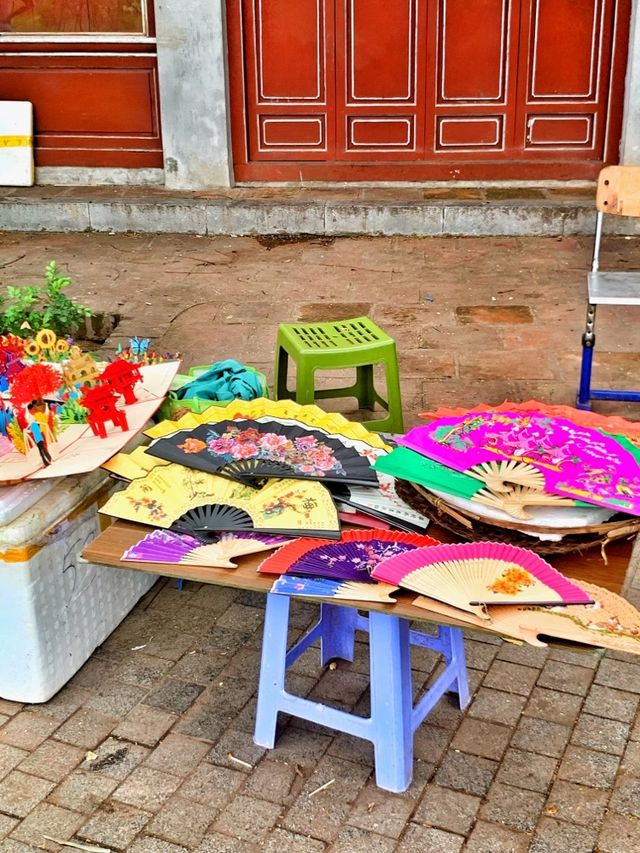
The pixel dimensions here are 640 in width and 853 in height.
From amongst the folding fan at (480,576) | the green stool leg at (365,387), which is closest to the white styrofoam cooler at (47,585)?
the folding fan at (480,576)

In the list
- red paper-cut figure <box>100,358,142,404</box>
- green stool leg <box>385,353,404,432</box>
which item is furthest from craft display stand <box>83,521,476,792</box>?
green stool leg <box>385,353,404,432</box>

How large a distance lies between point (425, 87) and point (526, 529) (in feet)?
23.3

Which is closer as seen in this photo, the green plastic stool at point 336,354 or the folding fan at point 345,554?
the folding fan at point 345,554

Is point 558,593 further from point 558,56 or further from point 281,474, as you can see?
point 558,56

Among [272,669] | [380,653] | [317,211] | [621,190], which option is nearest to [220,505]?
[272,669]

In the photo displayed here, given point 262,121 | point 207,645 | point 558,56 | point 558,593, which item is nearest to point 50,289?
point 207,645

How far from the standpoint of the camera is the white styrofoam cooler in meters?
3.38

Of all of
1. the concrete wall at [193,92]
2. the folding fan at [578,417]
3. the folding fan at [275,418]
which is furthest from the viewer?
the concrete wall at [193,92]

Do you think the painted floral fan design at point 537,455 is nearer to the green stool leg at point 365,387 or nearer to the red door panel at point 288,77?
the green stool leg at point 365,387

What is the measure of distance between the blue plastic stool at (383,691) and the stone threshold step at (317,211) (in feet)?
19.3

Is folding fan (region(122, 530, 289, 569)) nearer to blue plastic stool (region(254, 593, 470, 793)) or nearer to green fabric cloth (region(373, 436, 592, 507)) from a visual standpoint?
blue plastic stool (region(254, 593, 470, 793))

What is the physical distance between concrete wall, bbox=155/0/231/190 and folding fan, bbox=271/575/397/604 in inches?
280

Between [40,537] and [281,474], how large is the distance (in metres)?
0.85

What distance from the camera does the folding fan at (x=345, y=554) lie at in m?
2.87
